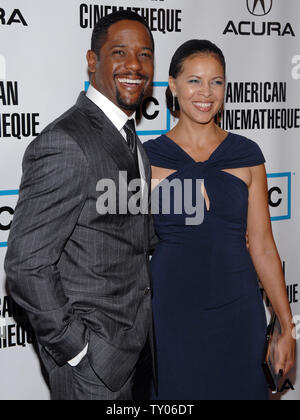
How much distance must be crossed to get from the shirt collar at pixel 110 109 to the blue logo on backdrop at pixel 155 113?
3.06 feet

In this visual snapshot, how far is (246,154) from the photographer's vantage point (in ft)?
8.55

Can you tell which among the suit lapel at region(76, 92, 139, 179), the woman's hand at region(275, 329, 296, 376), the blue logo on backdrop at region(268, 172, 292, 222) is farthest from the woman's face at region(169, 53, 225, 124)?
the blue logo on backdrop at region(268, 172, 292, 222)

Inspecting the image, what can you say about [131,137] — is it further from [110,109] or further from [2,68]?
[2,68]

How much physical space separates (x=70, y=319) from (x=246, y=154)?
3.64ft

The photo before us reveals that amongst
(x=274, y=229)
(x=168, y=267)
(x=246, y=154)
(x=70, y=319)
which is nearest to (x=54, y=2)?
(x=246, y=154)

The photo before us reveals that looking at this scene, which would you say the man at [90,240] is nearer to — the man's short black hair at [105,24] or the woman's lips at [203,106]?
the man's short black hair at [105,24]

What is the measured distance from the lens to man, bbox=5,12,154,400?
6.20 ft

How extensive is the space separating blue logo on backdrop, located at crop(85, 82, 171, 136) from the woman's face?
0.55 m

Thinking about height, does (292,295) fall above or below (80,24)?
below

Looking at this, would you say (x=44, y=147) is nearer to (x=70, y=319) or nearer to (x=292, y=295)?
(x=70, y=319)

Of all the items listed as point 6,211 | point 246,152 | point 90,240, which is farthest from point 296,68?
point 90,240

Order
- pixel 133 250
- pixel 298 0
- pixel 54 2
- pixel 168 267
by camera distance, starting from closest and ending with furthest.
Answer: pixel 133 250
pixel 168 267
pixel 54 2
pixel 298 0

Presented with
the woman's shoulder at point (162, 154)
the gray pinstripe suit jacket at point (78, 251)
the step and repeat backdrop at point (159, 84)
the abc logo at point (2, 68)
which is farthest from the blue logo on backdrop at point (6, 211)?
the gray pinstripe suit jacket at point (78, 251)
